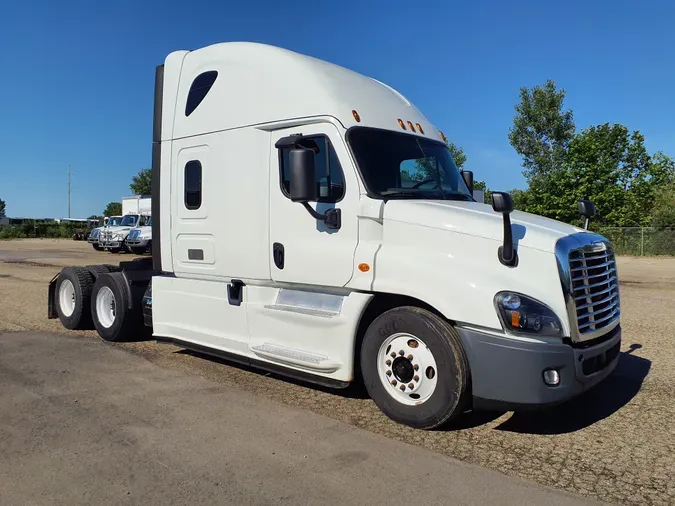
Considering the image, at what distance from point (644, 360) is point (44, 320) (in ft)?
28.9

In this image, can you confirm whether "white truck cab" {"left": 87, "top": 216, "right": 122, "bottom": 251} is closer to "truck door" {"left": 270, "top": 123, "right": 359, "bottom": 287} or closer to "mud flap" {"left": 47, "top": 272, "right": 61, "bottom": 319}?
"mud flap" {"left": 47, "top": 272, "right": 61, "bottom": 319}

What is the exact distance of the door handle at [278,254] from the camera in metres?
5.48

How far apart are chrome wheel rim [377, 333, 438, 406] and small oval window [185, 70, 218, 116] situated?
3.50 m

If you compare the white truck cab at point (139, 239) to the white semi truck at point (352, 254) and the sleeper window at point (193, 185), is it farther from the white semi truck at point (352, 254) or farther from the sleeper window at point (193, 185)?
the sleeper window at point (193, 185)

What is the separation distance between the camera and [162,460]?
3.91m

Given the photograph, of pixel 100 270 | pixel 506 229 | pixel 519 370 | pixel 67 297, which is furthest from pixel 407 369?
pixel 67 297

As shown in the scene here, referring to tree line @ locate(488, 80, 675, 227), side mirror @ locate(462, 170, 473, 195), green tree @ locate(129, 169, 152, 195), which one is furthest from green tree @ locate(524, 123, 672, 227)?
green tree @ locate(129, 169, 152, 195)

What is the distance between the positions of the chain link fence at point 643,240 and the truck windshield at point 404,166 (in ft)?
97.2

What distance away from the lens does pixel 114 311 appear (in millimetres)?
7793

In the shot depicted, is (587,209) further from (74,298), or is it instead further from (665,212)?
(665,212)

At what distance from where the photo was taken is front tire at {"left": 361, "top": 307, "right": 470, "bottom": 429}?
4.29 m

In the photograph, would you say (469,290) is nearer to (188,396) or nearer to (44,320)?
(188,396)

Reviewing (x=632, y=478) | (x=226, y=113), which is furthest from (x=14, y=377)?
(x=632, y=478)

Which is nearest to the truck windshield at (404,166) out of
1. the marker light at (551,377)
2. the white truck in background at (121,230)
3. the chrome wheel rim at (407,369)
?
the chrome wheel rim at (407,369)
